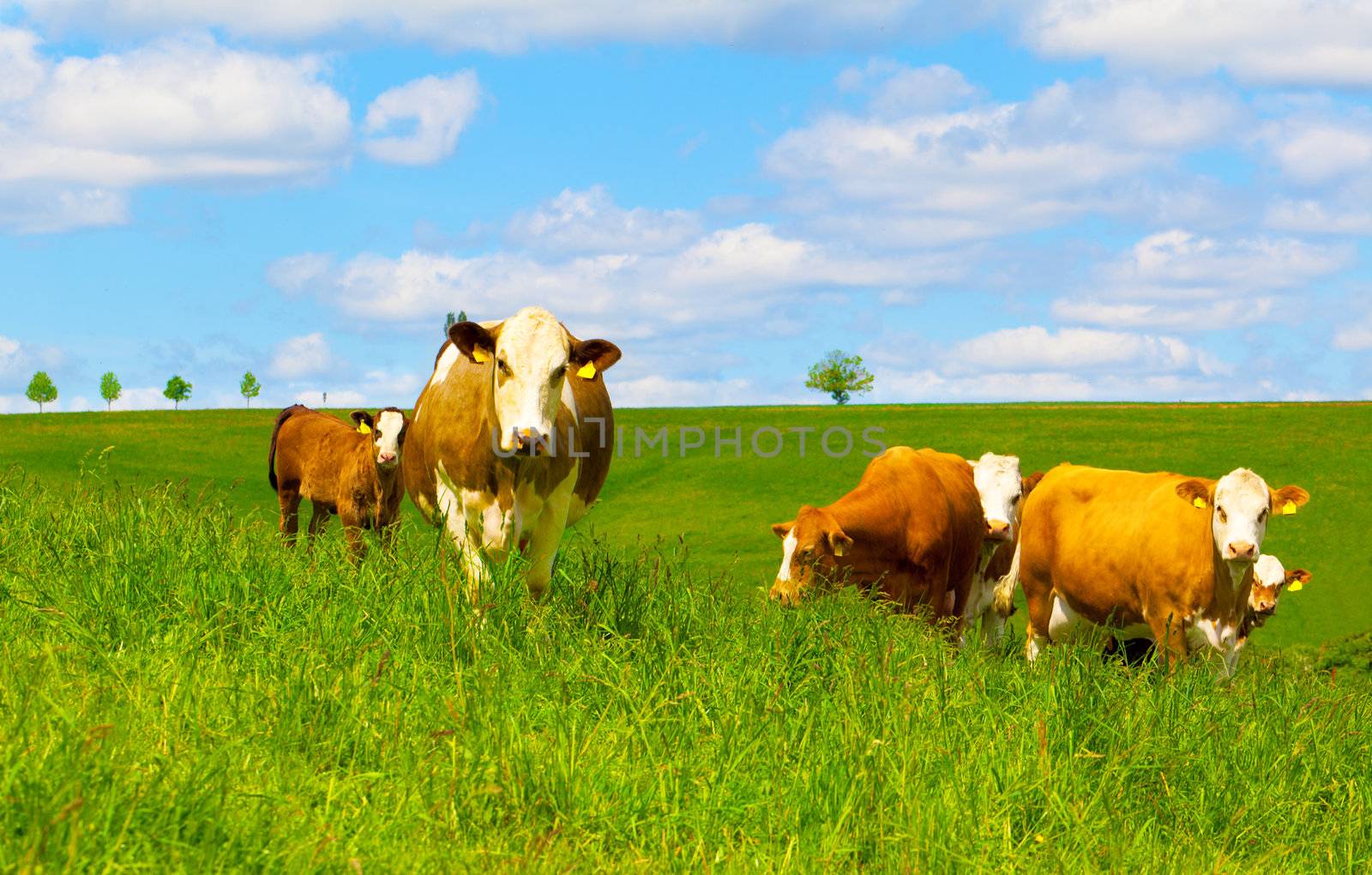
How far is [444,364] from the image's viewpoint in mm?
9703

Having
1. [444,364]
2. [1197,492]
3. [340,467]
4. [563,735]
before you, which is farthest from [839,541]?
[340,467]

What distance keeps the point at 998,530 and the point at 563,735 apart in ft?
31.4

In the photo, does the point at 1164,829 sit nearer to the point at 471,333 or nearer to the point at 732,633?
the point at 732,633

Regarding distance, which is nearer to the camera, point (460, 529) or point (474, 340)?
point (474, 340)

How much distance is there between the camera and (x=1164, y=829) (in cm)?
591

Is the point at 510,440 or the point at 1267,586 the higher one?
the point at 510,440

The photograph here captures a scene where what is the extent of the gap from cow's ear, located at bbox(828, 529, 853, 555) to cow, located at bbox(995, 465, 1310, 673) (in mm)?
1915

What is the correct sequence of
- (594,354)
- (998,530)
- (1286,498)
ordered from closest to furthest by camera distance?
(594,354) → (1286,498) → (998,530)

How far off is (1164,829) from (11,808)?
16.3ft

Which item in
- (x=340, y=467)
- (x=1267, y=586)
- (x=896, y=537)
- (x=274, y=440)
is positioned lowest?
(x=1267, y=586)

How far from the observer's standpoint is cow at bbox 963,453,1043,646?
46.7 ft

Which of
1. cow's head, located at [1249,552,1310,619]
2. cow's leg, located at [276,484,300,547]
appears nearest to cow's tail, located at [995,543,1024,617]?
cow's head, located at [1249,552,1310,619]

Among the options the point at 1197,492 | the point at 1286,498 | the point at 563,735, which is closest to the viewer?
the point at 563,735

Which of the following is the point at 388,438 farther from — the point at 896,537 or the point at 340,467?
the point at 896,537
